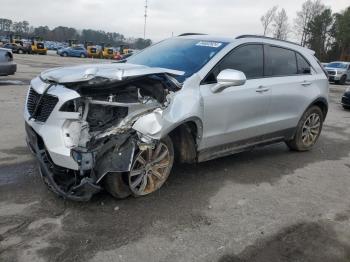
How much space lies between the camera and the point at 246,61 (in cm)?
537

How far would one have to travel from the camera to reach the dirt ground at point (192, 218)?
3.41 m

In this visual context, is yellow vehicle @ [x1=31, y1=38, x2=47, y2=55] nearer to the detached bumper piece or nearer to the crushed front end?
the crushed front end

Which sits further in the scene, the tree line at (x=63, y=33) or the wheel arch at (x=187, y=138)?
the tree line at (x=63, y=33)

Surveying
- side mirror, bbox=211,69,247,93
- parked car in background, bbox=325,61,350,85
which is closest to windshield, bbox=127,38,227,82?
side mirror, bbox=211,69,247,93

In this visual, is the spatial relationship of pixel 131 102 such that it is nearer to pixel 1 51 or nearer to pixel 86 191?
pixel 86 191

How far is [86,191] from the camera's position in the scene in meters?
3.83

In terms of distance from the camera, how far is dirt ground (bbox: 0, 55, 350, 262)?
11.2 ft

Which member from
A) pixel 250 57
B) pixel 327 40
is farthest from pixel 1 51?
pixel 327 40

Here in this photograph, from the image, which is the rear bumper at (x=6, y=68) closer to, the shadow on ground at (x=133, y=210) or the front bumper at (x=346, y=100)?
the shadow on ground at (x=133, y=210)

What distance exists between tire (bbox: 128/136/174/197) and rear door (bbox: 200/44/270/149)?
55cm

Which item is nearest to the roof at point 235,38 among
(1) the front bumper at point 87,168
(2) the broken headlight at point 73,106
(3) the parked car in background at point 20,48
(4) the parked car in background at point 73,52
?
(1) the front bumper at point 87,168

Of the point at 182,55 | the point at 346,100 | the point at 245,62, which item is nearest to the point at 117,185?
the point at 182,55

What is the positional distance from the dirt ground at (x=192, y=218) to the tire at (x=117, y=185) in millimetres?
117

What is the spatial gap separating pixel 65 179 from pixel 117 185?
0.52 m
